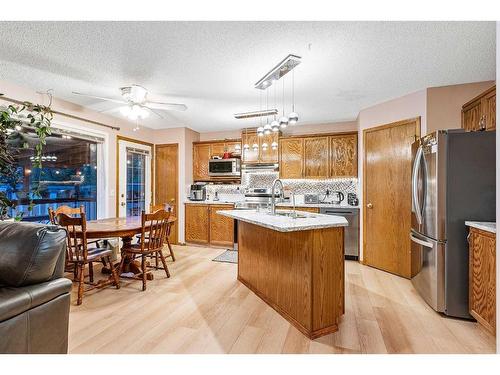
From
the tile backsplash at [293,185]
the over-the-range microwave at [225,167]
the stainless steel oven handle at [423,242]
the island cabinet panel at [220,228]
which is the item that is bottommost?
the island cabinet panel at [220,228]

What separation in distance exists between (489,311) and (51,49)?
4.31 metres

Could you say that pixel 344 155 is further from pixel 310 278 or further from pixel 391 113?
pixel 310 278

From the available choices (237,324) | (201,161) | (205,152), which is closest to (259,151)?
(205,152)

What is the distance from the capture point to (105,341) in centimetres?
198

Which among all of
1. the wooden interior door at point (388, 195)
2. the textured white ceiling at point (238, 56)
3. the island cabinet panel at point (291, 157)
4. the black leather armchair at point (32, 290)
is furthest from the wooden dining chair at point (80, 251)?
the wooden interior door at point (388, 195)

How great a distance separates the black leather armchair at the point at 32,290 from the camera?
1333 mm

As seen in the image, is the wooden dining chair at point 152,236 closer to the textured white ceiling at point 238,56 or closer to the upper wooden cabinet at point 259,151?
the textured white ceiling at point 238,56

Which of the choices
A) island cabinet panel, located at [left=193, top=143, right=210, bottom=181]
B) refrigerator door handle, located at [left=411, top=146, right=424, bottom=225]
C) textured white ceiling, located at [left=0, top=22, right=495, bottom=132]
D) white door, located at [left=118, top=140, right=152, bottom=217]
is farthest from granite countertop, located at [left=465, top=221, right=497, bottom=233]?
white door, located at [left=118, top=140, right=152, bottom=217]

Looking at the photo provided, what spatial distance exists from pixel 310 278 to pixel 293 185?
3.27m

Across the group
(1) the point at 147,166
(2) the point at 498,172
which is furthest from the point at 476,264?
(1) the point at 147,166

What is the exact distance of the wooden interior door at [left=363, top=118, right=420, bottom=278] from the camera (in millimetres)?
3422

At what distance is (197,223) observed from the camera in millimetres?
5227

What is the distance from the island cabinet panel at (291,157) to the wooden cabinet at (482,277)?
2.91 m

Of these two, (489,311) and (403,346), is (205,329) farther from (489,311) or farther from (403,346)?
(489,311)
